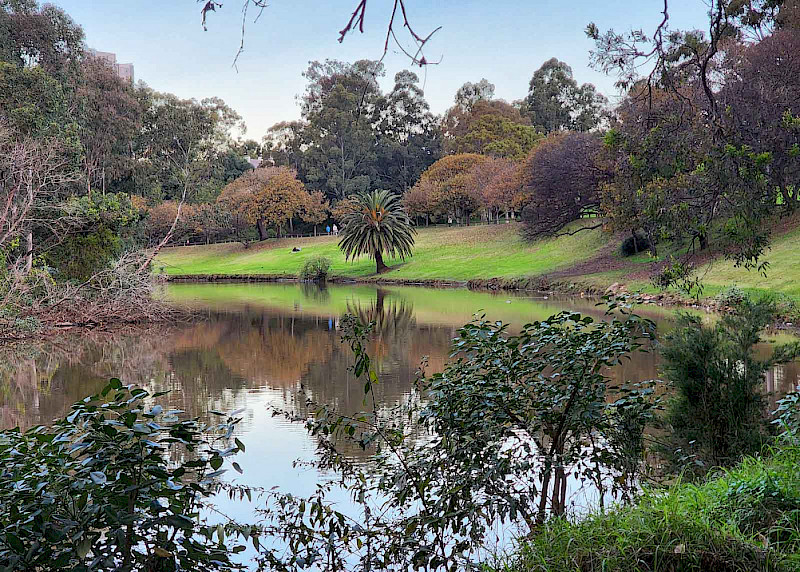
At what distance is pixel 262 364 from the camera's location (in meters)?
13.2

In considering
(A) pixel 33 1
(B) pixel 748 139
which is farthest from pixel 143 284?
(B) pixel 748 139

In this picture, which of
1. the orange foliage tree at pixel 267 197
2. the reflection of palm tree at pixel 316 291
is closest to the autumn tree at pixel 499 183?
the reflection of palm tree at pixel 316 291

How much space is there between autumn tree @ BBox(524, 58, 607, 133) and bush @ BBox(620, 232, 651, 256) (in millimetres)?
31196

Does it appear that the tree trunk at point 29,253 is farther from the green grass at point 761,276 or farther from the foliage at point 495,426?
the foliage at point 495,426

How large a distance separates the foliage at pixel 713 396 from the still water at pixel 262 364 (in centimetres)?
170

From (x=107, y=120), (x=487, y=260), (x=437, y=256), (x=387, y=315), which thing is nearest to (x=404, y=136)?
(x=437, y=256)

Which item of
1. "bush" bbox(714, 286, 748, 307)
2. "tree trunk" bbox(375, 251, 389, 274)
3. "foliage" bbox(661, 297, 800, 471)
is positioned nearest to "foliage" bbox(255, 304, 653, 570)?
"foliage" bbox(661, 297, 800, 471)

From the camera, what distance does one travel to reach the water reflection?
1000cm

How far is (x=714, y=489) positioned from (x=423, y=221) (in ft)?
174

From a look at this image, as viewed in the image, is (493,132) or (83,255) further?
(493,132)

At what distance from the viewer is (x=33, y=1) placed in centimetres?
2545

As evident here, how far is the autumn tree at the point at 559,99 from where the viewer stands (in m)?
60.9

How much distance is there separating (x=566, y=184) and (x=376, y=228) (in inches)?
370

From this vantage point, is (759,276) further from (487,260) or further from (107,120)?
(107,120)
